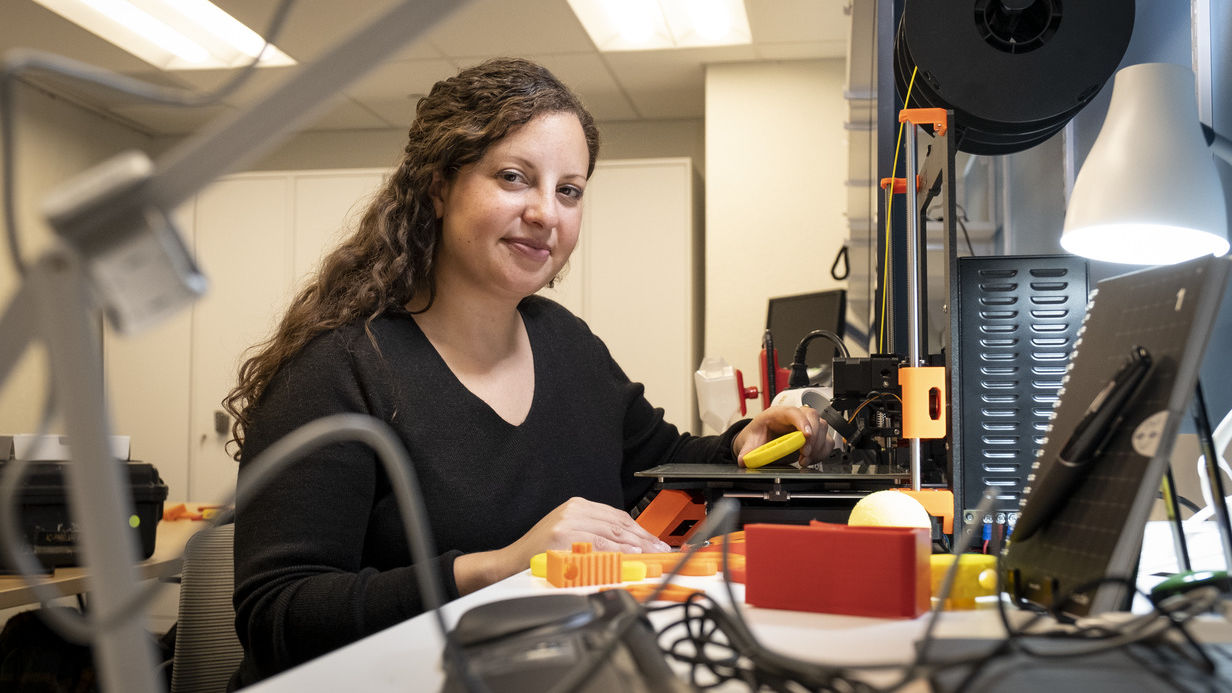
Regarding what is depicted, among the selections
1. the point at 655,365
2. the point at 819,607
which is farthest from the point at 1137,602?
the point at 655,365

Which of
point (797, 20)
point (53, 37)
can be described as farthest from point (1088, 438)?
point (53, 37)

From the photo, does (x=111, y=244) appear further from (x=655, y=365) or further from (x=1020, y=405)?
(x=655, y=365)

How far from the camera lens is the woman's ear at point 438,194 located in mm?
1298

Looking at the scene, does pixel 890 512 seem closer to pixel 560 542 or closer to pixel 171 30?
pixel 560 542

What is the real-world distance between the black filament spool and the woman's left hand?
44cm

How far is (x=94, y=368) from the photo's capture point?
27 cm

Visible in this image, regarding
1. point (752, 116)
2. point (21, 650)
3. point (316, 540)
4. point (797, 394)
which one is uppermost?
point (752, 116)

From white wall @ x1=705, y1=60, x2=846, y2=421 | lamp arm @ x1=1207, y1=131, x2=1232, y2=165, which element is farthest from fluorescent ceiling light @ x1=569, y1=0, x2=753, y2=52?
lamp arm @ x1=1207, y1=131, x2=1232, y2=165

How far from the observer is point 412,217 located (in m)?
1.29

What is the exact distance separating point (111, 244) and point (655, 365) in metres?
4.03

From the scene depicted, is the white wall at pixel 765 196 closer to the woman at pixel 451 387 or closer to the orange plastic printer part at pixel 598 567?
the woman at pixel 451 387

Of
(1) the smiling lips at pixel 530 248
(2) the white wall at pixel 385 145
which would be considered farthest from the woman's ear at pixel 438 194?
(2) the white wall at pixel 385 145

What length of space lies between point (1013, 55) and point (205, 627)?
1.26 m

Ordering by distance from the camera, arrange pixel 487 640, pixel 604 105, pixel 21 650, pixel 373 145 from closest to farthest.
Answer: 1. pixel 487 640
2. pixel 21 650
3. pixel 604 105
4. pixel 373 145
